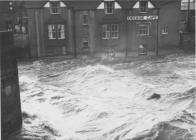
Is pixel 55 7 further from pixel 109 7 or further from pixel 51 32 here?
pixel 109 7

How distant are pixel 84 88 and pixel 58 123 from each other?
7081 millimetres

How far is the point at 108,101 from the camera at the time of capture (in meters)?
20.7

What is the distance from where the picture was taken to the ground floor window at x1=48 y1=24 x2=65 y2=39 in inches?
Answer: 1431

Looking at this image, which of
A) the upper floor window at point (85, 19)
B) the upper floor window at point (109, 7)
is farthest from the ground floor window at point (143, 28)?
the upper floor window at point (85, 19)

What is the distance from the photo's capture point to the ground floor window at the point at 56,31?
36344mm

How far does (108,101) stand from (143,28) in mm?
19341

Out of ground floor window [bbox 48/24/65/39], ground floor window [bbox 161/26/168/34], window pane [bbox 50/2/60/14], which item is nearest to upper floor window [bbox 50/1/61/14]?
window pane [bbox 50/2/60/14]

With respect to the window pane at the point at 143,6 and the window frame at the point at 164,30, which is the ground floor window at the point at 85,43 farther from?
the window frame at the point at 164,30

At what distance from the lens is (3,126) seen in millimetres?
14305

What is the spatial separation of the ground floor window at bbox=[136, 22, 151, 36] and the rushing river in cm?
601

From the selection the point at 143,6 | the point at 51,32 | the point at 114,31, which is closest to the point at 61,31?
the point at 51,32

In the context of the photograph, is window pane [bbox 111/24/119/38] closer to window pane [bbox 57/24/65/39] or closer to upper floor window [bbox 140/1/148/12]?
upper floor window [bbox 140/1/148/12]

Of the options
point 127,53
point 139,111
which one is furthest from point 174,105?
point 127,53

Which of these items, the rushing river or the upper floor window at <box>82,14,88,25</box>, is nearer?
the rushing river
